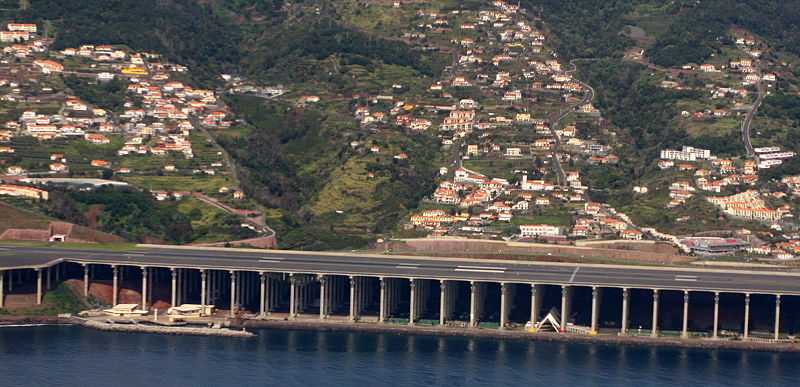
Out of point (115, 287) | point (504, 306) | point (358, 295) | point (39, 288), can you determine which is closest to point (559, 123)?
point (358, 295)

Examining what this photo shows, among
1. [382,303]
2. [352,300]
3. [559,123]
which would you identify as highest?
[559,123]

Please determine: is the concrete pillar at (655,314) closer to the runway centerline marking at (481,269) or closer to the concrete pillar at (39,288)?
the runway centerline marking at (481,269)

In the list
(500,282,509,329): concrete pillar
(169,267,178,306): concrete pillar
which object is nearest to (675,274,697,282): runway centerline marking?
(500,282,509,329): concrete pillar

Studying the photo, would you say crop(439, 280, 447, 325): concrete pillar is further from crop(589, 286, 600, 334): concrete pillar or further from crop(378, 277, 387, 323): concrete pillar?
crop(589, 286, 600, 334): concrete pillar

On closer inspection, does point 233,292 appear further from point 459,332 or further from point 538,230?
point 538,230

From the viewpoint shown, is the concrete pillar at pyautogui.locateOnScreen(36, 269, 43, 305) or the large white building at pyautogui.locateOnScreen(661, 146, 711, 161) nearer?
the concrete pillar at pyautogui.locateOnScreen(36, 269, 43, 305)

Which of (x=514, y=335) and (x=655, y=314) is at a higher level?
(x=655, y=314)
